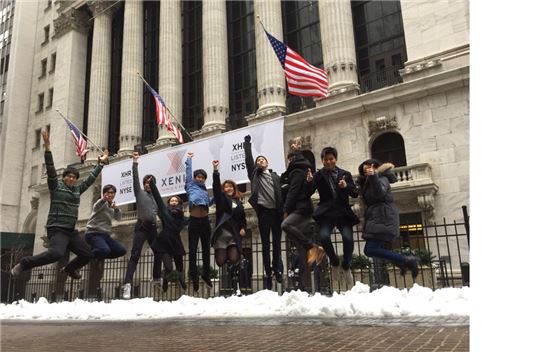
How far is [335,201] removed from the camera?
685 centimetres

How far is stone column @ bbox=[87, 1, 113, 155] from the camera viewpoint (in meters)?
32.5

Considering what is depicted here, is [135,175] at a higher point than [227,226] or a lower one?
higher

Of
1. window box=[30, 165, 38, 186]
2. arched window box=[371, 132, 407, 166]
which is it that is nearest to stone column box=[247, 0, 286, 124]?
arched window box=[371, 132, 407, 166]

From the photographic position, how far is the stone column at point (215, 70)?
2559 centimetres

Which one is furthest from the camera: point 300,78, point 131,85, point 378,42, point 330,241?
point 131,85

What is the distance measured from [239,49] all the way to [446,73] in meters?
16.5

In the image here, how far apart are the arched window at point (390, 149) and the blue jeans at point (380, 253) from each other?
13.8 m

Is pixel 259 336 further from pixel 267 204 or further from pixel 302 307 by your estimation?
pixel 267 204

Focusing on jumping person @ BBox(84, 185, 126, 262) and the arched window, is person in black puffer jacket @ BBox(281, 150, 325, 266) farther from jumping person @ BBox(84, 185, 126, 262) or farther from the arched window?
the arched window

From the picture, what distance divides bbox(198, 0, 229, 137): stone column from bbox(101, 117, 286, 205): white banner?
4465mm

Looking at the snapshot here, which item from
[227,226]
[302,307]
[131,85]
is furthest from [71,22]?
[302,307]

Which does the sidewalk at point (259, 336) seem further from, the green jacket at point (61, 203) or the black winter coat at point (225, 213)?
the black winter coat at point (225, 213)

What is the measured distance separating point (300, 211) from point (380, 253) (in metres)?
1.48

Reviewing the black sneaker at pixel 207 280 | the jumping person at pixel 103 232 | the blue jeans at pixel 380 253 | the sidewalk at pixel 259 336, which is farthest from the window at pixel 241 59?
the sidewalk at pixel 259 336
